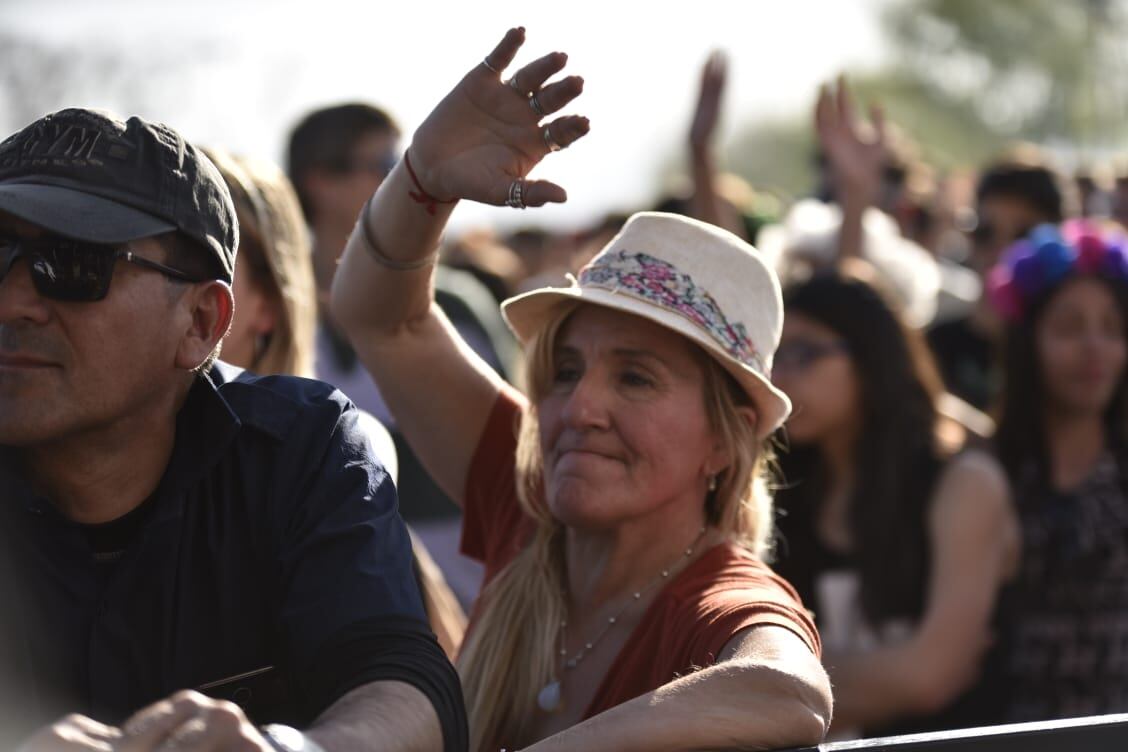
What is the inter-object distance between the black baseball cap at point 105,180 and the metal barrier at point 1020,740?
1058 mm

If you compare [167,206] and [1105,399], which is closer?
[167,206]

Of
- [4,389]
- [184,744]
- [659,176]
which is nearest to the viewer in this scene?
[184,744]

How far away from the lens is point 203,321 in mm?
2404

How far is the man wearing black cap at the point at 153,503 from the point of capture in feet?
7.32

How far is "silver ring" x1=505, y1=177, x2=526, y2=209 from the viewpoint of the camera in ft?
9.66

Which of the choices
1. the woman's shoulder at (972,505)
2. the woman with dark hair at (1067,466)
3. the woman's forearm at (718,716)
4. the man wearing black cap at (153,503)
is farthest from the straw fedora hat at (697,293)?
the woman with dark hair at (1067,466)

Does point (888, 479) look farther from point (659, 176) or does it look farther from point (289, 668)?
point (659, 176)

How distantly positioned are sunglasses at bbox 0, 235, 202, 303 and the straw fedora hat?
1.10 metres

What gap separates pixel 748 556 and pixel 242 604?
111 cm

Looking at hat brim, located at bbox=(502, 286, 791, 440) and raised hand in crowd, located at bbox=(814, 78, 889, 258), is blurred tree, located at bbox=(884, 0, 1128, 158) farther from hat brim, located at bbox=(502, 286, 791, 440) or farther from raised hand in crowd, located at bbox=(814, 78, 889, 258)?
hat brim, located at bbox=(502, 286, 791, 440)

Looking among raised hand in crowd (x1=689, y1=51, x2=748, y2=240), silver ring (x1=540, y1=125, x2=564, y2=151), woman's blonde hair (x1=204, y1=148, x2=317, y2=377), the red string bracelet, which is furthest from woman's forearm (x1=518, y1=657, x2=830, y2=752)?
raised hand in crowd (x1=689, y1=51, x2=748, y2=240)

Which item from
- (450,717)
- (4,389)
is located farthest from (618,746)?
(4,389)

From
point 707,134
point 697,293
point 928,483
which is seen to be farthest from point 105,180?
point 707,134

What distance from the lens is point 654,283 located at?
3154mm
